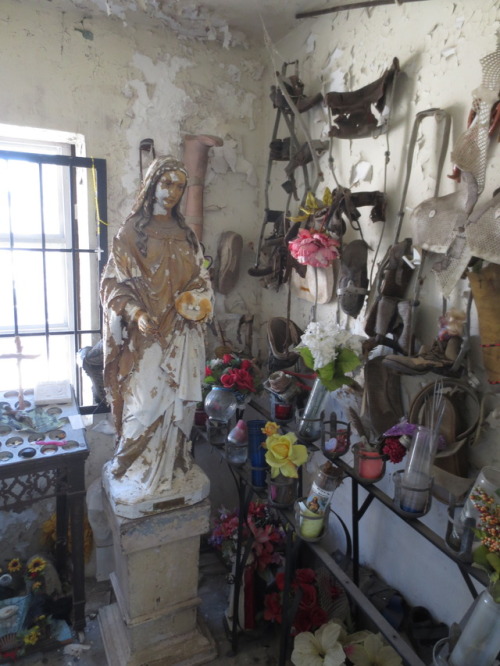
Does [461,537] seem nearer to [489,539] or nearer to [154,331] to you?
[489,539]

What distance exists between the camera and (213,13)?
93.6 inches

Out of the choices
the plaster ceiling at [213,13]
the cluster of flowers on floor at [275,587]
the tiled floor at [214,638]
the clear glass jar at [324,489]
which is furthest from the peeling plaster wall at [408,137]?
the tiled floor at [214,638]

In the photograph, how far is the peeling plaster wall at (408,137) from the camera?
4.91 ft

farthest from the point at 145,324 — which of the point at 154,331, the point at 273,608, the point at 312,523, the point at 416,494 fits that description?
the point at 273,608

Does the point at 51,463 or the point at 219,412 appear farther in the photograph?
the point at 219,412

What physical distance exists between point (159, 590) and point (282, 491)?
78 cm

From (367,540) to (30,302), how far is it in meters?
2.13

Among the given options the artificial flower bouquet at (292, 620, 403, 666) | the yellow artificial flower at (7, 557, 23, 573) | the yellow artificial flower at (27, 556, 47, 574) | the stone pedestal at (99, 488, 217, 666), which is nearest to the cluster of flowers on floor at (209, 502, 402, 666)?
the artificial flower bouquet at (292, 620, 403, 666)

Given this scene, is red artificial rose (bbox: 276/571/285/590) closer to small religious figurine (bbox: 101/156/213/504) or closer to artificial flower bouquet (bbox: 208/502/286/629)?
artificial flower bouquet (bbox: 208/502/286/629)

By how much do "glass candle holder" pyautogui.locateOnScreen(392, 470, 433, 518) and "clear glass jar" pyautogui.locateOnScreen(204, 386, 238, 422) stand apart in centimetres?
89

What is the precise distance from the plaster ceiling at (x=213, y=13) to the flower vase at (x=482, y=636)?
92.0 inches

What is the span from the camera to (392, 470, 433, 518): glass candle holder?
4.24ft

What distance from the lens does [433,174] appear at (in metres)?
1.64

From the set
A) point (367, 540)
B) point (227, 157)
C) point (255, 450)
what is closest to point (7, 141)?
point (227, 157)
